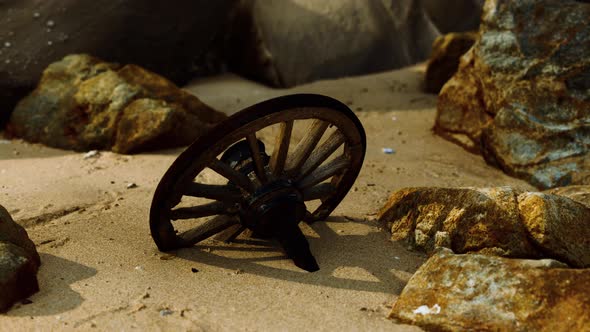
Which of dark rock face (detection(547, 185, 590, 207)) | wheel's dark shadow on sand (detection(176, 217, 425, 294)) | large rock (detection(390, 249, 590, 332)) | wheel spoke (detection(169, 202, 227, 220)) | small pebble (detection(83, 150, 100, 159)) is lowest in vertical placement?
small pebble (detection(83, 150, 100, 159))

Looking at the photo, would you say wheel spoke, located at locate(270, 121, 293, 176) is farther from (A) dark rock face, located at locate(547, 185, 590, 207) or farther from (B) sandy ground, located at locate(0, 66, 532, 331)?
(A) dark rock face, located at locate(547, 185, 590, 207)

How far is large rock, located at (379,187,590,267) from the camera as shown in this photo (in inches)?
133

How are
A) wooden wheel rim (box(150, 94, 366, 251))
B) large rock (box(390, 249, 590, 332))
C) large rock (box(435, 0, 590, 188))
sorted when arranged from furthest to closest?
large rock (box(435, 0, 590, 188)), wooden wheel rim (box(150, 94, 366, 251)), large rock (box(390, 249, 590, 332))

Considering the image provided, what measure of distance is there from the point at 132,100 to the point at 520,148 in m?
3.19

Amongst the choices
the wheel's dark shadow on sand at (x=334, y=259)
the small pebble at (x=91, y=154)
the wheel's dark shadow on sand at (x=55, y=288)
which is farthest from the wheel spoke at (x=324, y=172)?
the small pebble at (x=91, y=154)

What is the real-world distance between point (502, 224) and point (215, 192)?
1507 mm

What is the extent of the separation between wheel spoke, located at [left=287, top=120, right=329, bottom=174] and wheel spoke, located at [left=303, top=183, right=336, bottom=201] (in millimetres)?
162

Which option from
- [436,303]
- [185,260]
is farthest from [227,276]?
[436,303]

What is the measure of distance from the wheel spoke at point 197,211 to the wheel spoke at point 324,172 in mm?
433

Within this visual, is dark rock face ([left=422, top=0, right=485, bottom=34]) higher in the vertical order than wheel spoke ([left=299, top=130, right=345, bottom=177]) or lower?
lower

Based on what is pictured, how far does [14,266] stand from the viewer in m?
2.99

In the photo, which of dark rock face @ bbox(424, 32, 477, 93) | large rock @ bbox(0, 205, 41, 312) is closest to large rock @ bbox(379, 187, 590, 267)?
large rock @ bbox(0, 205, 41, 312)

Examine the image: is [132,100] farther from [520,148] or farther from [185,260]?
[520,148]

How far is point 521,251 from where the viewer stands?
342 cm
